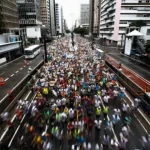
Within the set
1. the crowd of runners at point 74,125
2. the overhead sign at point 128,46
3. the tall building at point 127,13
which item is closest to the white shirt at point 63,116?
the crowd of runners at point 74,125

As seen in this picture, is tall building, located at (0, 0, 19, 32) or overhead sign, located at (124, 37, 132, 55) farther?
tall building, located at (0, 0, 19, 32)

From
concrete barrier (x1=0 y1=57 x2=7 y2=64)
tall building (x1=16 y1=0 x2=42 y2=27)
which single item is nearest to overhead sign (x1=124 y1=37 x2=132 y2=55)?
concrete barrier (x1=0 y1=57 x2=7 y2=64)

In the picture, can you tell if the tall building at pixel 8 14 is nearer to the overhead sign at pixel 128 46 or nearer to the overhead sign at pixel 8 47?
the overhead sign at pixel 8 47

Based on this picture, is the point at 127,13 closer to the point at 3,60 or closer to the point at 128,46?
the point at 128,46

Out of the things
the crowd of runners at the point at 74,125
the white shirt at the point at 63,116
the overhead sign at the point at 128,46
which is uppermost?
the overhead sign at the point at 128,46

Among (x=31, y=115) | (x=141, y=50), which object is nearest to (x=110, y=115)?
(x=31, y=115)

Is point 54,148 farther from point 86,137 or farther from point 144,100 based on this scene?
point 144,100

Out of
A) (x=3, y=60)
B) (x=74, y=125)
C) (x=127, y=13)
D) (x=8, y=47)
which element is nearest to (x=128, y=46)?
(x=127, y=13)

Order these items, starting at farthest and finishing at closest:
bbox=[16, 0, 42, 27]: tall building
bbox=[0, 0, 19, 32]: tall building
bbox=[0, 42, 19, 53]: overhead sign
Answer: bbox=[16, 0, 42, 27]: tall building < bbox=[0, 0, 19, 32]: tall building < bbox=[0, 42, 19, 53]: overhead sign

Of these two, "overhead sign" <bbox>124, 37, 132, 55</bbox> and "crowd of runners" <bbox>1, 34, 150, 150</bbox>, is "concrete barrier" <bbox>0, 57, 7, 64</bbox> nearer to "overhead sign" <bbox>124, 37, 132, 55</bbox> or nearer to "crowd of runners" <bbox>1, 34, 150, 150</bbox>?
"crowd of runners" <bbox>1, 34, 150, 150</bbox>
